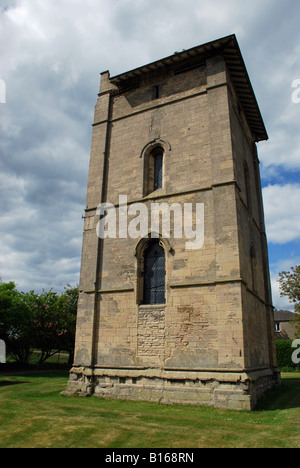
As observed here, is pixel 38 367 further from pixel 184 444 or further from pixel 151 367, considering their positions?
pixel 184 444

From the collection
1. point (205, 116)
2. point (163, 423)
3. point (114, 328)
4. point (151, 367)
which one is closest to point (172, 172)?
point (205, 116)

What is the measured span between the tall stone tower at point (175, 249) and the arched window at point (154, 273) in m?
0.04

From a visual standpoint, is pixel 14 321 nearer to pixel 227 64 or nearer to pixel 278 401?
pixel 278 401

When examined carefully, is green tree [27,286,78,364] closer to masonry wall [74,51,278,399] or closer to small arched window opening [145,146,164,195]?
masonry wall [74,51,278,399]

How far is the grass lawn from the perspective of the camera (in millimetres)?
6125

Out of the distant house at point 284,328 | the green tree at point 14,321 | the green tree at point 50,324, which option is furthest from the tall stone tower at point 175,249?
the distant house at point 284,328

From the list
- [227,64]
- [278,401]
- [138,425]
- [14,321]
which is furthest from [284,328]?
[138,425]

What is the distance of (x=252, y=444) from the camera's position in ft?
19.9

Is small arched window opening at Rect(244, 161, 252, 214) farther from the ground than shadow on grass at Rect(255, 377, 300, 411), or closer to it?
farther from the ground

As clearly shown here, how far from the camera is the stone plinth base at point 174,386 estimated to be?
30.8 ft

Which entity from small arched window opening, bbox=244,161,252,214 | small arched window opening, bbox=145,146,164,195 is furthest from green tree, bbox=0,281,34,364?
small arched window opening, bbox=244,161,252,214

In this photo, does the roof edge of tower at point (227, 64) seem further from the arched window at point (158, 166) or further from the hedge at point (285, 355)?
the hedge at point (285, 355)

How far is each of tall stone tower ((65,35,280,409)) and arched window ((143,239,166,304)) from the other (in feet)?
0.12

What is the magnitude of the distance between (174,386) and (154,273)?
146 inches
